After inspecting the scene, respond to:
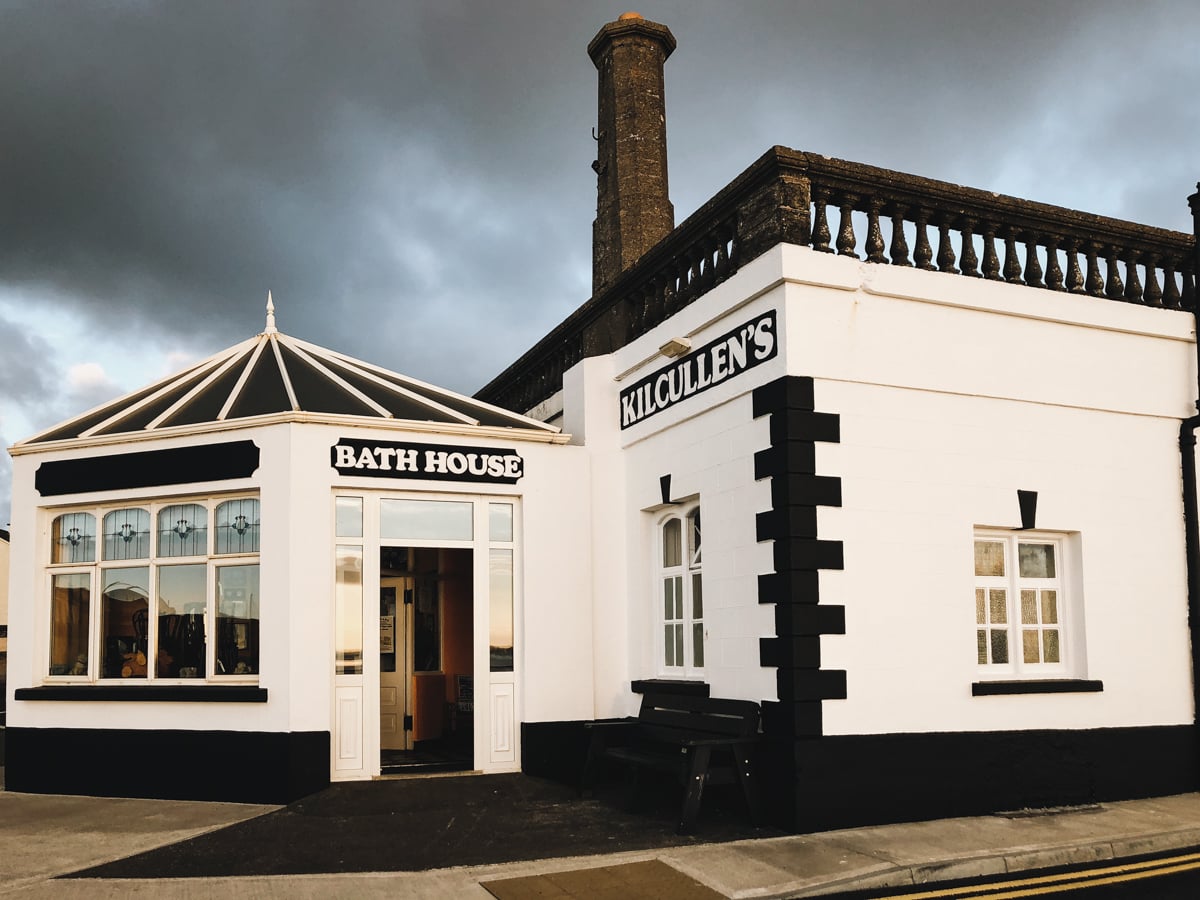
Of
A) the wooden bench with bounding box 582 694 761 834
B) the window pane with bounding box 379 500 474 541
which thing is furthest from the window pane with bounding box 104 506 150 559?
the wooden bench with bounding box 582 694 761 834

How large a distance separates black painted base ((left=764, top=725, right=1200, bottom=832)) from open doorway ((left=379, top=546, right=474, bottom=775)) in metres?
6.76

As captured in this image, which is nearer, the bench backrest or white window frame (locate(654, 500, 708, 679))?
the bench backrest

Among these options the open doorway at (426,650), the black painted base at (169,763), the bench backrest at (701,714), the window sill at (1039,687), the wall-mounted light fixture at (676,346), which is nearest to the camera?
the bench backrest at (701,714)

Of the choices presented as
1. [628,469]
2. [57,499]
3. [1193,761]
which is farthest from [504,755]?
[1193,761]

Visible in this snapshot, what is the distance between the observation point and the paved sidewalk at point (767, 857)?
7.23m

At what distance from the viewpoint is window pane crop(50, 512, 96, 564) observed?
11.9 m

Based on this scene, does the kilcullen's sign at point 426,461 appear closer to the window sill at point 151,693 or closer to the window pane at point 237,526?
the window pane at point 237,526

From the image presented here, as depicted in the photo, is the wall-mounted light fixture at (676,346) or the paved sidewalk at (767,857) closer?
the paved sidewalk at (767,857)

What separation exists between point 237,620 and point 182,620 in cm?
67

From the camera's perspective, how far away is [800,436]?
9.05 meters

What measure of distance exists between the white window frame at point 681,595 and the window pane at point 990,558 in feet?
7.94

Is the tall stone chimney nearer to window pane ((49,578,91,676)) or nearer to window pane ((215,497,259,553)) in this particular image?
window pane ((215,497,259,553))

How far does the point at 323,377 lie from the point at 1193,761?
9384 mm

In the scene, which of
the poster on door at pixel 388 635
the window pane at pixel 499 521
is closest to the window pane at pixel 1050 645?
the window pane at pixel 499 521
